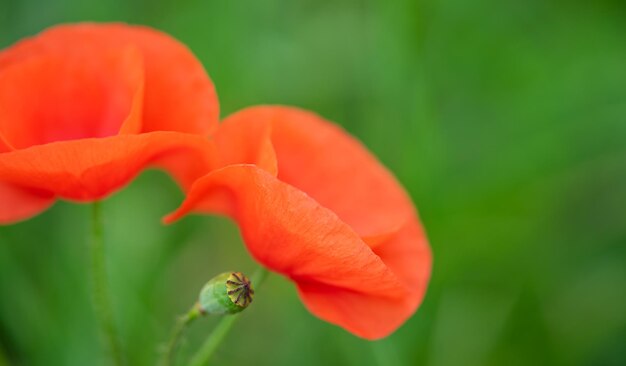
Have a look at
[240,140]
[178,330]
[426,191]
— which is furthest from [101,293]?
[426,191]

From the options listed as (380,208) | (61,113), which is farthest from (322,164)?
(61,113)

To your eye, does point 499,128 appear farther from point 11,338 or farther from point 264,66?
point 11,338

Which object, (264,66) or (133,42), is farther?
(264,66)

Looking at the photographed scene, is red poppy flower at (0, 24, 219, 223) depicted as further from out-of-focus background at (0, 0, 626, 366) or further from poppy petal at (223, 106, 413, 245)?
out-of-focus background at (0, 0, 626, 366)

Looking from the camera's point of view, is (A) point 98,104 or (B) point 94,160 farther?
(A) point 98,104

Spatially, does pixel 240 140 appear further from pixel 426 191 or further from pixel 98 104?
pixel 426 191

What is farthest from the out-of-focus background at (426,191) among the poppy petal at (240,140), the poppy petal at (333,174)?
the poppy petal at (240,140)
